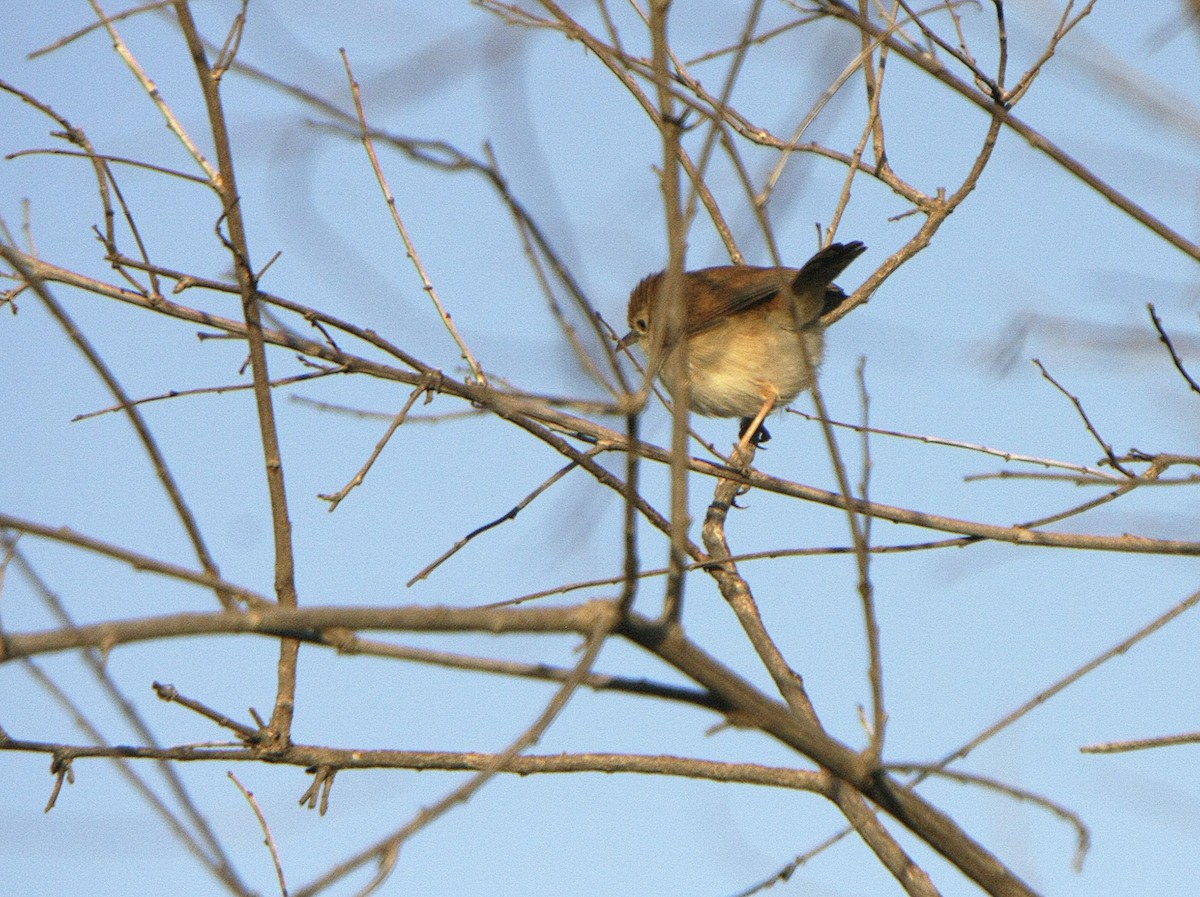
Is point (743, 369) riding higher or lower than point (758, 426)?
higher

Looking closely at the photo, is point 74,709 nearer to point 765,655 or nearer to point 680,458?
point 680,458

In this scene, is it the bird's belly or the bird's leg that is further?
the bird's belly

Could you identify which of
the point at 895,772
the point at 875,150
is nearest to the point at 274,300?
the point at 895,772

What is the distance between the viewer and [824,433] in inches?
75.5

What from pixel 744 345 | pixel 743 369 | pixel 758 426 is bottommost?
pixel 758 426

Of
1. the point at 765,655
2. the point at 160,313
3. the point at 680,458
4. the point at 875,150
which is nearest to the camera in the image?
the point at 680,458

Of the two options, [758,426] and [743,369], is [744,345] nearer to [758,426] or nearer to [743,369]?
[743,369]

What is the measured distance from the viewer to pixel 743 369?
20.2 ft

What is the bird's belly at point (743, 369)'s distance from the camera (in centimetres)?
614

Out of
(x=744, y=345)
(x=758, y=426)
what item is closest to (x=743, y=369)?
(x=744, y=345)

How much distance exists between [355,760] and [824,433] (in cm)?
151

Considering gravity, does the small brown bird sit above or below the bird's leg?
above

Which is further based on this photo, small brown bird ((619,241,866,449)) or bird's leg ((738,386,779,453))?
small brown bird ((619,241,866,449))

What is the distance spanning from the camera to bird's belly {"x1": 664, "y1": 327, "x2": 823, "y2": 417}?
614 centimetres
